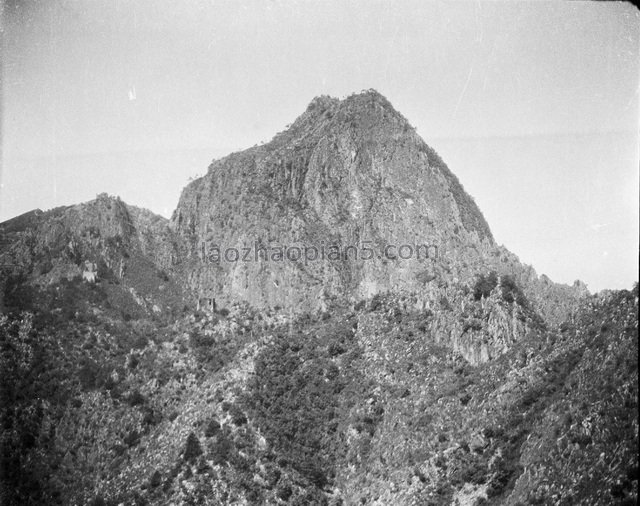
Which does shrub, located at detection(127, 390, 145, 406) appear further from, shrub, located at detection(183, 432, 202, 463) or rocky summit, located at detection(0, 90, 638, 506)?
shrub, located at detection(183, 432, 202, 463)

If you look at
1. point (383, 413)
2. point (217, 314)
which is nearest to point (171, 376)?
point (217, 314)

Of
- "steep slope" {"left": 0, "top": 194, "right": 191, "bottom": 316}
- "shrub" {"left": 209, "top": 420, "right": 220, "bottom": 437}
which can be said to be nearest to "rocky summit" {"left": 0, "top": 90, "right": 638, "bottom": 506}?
"shrub" {"left": 209, "top": 420, "right": 220, "bottom": 437}

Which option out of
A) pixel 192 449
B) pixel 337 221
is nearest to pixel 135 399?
pixel 192 449

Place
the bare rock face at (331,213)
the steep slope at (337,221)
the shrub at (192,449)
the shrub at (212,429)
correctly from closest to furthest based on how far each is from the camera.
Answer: the shrub at (192,449) → the shrub at (212,429) → the steep slope at (337,221) → the bare rock face at (331,213)

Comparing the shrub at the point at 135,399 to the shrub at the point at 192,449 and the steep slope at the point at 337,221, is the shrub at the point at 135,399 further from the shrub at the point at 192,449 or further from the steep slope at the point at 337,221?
the steep slope at the point at 337,221

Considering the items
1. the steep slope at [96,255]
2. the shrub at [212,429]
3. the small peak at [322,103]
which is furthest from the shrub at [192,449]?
the small peak at [322,103]

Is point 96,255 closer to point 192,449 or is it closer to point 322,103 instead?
point 192,449

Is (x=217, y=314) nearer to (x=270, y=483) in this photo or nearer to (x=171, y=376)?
(x=171, y=376)
